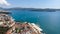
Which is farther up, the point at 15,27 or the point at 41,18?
the point at 41,18

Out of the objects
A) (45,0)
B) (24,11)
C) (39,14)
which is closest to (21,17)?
(24,11)

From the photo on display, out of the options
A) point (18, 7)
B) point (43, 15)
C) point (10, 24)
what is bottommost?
point (10, 24)

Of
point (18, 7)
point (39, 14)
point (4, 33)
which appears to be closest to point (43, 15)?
point (39, 14)

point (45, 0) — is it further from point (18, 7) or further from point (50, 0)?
point (18, 7)

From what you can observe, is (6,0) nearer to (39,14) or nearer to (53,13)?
(39,14)

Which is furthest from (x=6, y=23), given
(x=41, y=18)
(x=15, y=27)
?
(x=41, y=18)

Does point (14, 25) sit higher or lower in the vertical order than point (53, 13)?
lower

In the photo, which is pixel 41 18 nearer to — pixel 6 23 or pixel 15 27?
pixel 15 27
